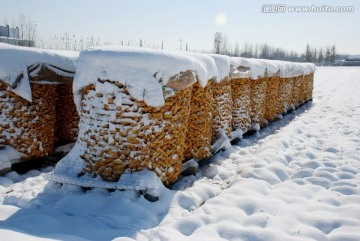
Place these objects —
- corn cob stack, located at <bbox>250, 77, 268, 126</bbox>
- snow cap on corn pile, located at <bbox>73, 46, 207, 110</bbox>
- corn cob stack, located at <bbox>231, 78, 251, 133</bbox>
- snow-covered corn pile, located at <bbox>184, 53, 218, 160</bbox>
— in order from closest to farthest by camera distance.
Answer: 1. snow cap on corn pile, located at <bbox>73, 46, 207, 110</bbox>
2. snow-covered corn pile, located at <bbox>184, 53, 218, 160</bbox>
3. corn cob stack, located at <bbox>231, 78, 251, 133</bbox>
4. corn cob stack, located at <bbox>250, 77, 268, 126</bbox>

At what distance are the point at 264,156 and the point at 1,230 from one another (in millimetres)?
4411

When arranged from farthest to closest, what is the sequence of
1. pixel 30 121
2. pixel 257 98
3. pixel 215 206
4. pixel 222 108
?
1. pixel 257 98
2. pixel 222 108
3. pixel 30 121
4. pixel 215 206

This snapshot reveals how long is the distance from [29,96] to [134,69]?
2.19 m

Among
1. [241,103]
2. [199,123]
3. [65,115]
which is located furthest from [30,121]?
[241,103]

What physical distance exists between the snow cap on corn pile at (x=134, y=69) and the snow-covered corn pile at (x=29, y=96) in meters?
1.50

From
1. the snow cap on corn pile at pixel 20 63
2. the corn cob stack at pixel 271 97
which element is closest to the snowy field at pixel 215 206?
the snow cap on corn pile at pixel 20 63

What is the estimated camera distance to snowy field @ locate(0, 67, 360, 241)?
3.31 meters

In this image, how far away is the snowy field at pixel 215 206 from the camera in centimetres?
331

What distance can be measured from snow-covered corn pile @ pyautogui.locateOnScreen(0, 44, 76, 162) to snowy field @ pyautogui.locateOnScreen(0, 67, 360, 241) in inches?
22.7

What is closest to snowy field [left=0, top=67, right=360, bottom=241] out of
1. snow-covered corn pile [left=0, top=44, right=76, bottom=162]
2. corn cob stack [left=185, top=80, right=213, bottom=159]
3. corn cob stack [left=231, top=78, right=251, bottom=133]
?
corn cob stack [left=185, top=80, right=213, bottom=159]

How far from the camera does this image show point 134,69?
13.3 feet

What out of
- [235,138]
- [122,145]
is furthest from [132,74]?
[235,138]

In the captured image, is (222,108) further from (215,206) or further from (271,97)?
(271,97)

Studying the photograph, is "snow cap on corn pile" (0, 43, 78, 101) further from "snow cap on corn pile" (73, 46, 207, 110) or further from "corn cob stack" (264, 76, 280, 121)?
"corn cob stack" (264, 76, 280, 121)
